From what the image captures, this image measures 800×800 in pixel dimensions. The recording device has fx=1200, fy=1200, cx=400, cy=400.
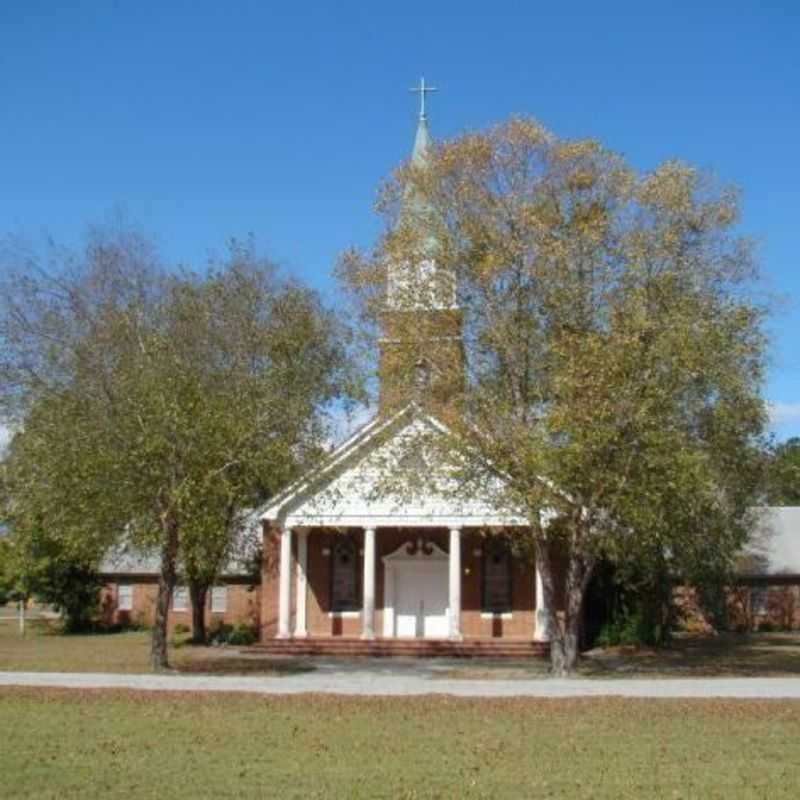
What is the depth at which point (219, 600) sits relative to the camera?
44.1 meters

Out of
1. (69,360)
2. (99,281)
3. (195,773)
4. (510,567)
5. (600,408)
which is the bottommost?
(195,773)

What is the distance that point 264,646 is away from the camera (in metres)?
34.2

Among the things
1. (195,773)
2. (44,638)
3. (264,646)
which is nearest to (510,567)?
(264,646)

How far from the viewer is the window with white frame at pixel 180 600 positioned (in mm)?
44125

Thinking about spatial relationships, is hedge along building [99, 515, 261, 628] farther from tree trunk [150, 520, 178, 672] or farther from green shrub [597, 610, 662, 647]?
tree trunk [150, 520, 178, 672]

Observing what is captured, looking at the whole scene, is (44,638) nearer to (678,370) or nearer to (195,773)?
(678,370)

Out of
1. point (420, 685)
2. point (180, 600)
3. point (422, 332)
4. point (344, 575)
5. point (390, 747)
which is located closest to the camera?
point (390, 747)

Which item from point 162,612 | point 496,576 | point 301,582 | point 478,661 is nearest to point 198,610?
point 301,582

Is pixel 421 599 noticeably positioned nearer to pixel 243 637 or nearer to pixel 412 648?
pixel 412 648

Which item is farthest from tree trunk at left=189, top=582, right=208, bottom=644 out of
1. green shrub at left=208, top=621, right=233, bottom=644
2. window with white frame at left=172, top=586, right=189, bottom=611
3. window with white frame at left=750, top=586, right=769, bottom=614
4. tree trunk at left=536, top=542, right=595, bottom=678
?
window with white frame at left=750, top=586, right=769, bottom=614

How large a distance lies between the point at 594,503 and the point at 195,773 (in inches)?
535

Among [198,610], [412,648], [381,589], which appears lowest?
[412,648]

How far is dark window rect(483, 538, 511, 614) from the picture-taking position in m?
35.0

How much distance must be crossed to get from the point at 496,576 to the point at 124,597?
1653 cm
